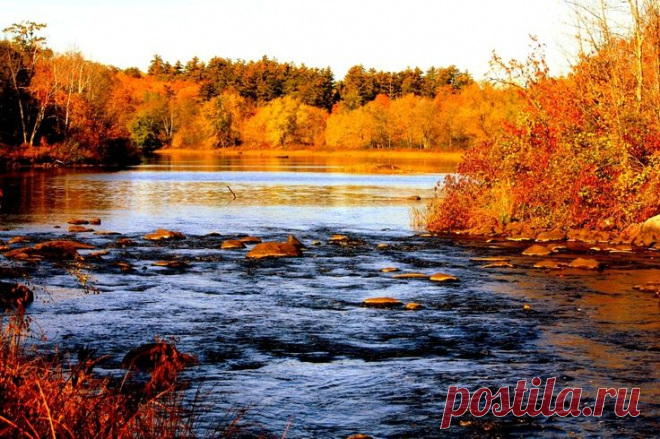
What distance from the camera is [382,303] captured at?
1564cm

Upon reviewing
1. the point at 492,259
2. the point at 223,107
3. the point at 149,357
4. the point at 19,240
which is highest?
Answer: the point at 223,107

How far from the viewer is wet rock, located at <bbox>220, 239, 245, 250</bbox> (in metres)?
23.9

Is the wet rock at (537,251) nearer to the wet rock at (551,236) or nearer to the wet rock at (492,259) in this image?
the wet rock at (492,259)

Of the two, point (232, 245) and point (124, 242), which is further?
point (124, 242)

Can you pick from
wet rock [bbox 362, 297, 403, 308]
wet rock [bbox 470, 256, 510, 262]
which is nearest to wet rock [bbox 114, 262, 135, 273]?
wet rock [bbox 362, 297, 403, 308]

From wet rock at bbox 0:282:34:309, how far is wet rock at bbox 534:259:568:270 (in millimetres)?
11532

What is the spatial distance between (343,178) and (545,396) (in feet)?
180

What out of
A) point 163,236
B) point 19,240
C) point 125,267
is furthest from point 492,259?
point 19,240

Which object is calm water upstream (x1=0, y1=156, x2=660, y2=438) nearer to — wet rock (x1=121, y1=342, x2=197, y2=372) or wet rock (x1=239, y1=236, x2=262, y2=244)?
wet rock (x1=121, y1=342, x2=197, y2=372)

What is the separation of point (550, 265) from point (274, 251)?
23.2ft

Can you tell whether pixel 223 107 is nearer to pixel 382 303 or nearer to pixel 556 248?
pixel 556 248

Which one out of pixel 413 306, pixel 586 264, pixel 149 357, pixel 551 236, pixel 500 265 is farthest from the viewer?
pixel 551 236

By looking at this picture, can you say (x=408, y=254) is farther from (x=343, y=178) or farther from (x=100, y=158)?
(x=100, y=158)

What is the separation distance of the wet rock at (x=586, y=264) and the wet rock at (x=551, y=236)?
Result: 5271 millimetres
